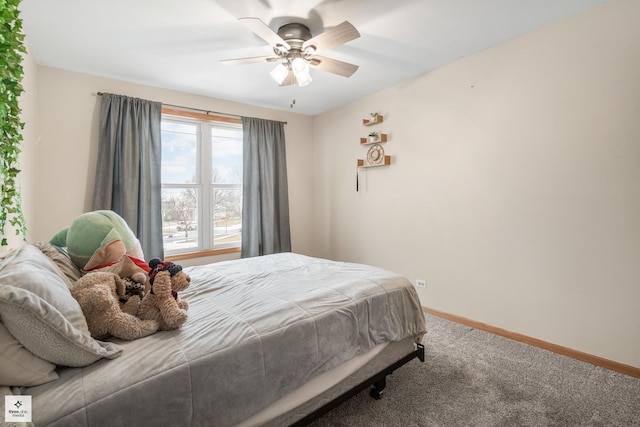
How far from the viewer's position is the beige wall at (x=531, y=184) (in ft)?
6.71

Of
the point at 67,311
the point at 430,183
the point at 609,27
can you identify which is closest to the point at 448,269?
the point at 430,183

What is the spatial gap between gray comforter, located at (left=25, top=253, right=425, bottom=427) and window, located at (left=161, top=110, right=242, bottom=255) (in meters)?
1.75

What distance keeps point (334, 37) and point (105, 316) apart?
200cm

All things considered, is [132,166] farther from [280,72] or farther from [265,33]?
[265,33]

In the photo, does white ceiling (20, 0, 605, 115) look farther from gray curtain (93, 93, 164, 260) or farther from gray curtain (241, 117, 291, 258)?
gray curtain (241, 117, 291, 258)

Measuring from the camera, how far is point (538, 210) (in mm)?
2414

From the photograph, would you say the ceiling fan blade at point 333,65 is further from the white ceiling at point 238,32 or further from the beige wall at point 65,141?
the beige wall at point 65,141

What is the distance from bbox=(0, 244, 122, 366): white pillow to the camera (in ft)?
2.98

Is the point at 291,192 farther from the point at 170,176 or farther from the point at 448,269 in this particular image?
the point at 448,269

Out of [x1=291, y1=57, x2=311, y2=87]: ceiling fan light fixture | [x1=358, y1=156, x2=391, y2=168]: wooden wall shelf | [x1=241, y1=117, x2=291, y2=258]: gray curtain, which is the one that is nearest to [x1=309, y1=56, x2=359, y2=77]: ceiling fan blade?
[x1=291, y1=57, x2=311, y2=87]: ceiling fan light fixture

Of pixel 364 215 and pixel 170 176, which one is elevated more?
pixel 170 176

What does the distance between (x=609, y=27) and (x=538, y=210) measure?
1.32 meters

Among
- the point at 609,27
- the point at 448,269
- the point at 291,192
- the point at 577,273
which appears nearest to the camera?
the point at 609,27

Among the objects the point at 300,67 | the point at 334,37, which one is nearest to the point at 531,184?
the point at 334,37
